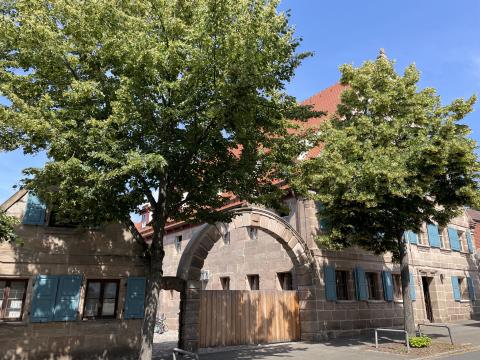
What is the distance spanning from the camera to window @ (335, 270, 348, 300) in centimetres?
1616

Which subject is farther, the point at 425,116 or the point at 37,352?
the point at 425,116

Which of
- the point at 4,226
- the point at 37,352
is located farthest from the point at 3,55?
the point at 37,352

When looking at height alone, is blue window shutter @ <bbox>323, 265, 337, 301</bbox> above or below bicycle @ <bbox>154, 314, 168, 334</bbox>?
above

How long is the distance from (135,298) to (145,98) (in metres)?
6.69

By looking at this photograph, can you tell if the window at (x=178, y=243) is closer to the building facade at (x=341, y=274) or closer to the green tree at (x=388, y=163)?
the building facade at (x=341, y=274)

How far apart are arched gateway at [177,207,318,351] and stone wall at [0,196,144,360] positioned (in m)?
1.49

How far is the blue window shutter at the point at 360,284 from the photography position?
53.7ft

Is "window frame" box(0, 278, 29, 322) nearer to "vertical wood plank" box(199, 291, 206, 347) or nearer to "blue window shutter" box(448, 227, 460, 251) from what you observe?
"vertical wood plank" box(199, 291, 206, 347)

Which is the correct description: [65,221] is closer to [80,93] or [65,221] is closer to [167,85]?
[80,93]

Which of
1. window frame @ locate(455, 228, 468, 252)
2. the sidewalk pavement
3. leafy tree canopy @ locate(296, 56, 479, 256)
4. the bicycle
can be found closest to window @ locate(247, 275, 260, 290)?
the sidewalk pavement

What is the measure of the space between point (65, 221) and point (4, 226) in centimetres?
377

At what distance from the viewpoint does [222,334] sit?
12969mm

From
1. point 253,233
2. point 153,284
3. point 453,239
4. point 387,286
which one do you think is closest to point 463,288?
point 453,239

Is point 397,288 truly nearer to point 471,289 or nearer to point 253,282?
point 253,282
